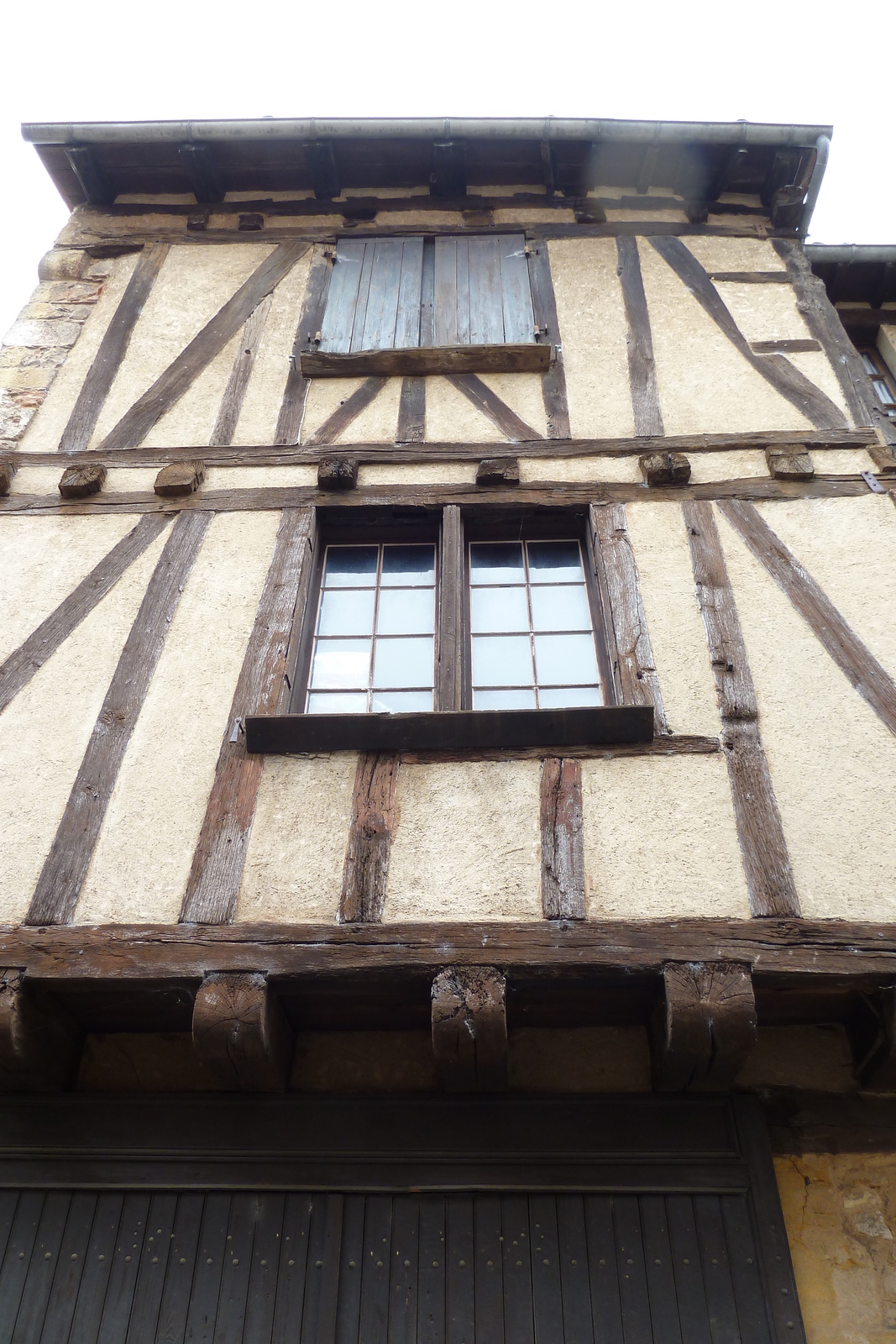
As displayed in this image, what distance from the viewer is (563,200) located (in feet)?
21.6

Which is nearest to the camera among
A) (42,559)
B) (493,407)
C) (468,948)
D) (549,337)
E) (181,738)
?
(468,948)

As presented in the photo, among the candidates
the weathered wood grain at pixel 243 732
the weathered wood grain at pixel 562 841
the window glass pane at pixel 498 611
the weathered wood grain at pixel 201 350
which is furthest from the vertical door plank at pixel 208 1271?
the weathered wood grain at pixel 201 350

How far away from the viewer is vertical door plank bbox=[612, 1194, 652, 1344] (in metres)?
2.85

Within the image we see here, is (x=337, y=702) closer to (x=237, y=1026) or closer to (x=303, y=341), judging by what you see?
(x=237, y=1026)

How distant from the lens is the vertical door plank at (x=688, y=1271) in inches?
112

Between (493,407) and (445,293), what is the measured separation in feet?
4.00

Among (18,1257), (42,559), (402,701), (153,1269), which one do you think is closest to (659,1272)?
(153,1269)

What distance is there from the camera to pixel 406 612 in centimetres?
461

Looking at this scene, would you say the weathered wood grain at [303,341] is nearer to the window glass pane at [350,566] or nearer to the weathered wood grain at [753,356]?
the window glass pane at [350,566]

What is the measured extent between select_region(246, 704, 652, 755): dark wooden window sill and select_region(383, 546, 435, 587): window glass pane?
1.26 m

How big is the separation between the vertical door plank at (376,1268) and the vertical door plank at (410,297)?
167 inches

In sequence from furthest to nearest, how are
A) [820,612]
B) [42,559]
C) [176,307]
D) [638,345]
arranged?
1. [176,307]
2. [638,345]
3. [42,559]
4. [820,612]

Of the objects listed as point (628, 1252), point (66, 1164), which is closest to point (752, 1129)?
point (628, 1252)

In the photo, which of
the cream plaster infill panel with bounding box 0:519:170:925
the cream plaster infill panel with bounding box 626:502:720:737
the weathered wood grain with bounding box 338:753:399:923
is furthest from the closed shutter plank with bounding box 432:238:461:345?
the weathered wood grain with bounding box 338:753:399:923
